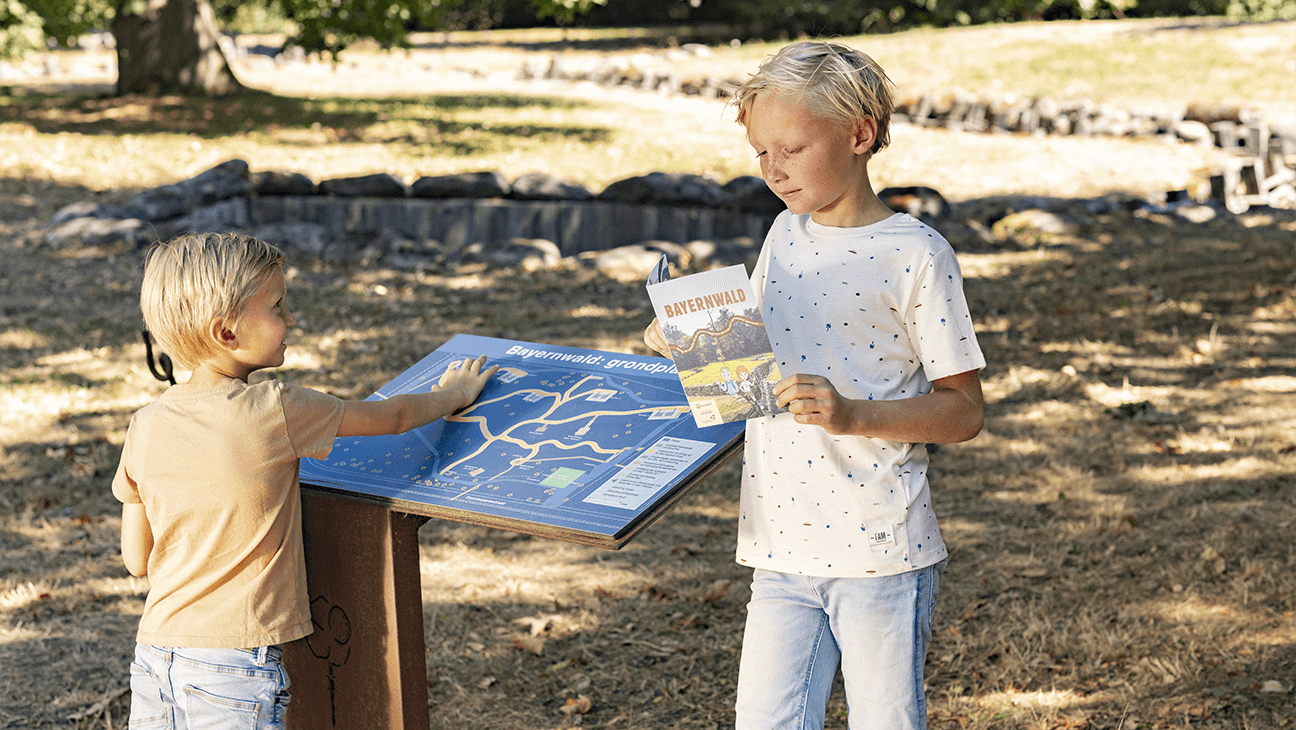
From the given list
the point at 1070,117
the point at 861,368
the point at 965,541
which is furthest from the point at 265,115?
the point at 861,368

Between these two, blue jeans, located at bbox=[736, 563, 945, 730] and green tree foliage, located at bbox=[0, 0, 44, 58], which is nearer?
blue jeans, located at bbox=[736, 563, 945, 730]

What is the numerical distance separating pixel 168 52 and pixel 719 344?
61.1 ft

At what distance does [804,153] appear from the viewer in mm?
2135

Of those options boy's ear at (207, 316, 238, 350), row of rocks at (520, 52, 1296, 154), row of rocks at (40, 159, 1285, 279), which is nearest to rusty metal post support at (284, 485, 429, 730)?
boy's ear at (207, 316, 238, 350)

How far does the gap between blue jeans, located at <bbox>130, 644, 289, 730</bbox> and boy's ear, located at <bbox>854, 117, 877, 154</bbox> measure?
1569mm

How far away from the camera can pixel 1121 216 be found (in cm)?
1027

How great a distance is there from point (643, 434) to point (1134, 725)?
1906mm

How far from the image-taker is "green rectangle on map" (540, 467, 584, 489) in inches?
94.7

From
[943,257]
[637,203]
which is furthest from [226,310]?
[637,203]

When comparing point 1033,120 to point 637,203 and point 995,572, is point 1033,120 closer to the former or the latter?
point 637,203

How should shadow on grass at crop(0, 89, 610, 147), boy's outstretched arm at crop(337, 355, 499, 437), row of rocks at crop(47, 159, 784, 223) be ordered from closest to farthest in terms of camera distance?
boy's outstretched arm at crop(337, 355, 499, 437) → row of rocks at crop(47, 159, 784, 223) → shadow on grass at crop(0, 89, 610, 147)

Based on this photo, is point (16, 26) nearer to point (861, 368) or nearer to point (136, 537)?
point (136, 537)

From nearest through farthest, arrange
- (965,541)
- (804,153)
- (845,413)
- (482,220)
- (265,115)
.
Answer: (845,413) < (804,153) < (965,541) < (482,220) < (265,115)

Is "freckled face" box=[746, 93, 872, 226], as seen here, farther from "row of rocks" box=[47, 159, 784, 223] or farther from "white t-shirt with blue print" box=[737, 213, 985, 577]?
"row of rocks" box=[47, 159, 784, 223]
